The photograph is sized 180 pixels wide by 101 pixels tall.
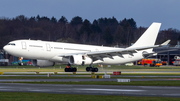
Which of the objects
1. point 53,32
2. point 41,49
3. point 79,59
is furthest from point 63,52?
point 53,32

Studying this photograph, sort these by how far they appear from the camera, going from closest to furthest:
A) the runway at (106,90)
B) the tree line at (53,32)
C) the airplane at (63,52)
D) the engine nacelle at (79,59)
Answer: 1. the runway at (106,90)
2. the airplane at (63,52)
3. the engine nacelle at (79,59)
4. the tree line at (53,32)

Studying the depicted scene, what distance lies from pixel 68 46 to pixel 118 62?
10178mm

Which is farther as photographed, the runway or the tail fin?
the tail fin

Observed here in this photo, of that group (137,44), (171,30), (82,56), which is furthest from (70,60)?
(171,30)

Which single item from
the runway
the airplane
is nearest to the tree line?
the airplane

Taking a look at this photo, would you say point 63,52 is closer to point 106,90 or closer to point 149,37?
point 149,37

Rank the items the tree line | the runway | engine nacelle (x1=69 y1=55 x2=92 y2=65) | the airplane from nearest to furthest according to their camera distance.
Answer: the runway < the airplane < engine nacelle (x1=69 y1=55 x2=92 y2=65) < the tree line

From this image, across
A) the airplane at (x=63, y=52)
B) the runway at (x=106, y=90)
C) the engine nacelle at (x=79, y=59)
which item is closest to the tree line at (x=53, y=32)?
the airplane at (x=63, y=52)

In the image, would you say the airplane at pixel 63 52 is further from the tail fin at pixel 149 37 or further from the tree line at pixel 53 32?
the tree line at pixel 53 32

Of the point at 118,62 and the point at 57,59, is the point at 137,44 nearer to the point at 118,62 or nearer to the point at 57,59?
the point at 118,62

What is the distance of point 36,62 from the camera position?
51375 millimetres

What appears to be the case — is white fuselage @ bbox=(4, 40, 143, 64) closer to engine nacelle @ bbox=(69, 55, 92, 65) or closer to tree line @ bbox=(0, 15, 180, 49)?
engine nacelle @ bbox=(69, 55, 92, 65)

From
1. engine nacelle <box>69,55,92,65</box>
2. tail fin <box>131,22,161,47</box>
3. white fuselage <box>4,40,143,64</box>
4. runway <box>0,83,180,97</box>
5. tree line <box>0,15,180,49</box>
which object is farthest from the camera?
tree line <box>0,15,180,49</box>

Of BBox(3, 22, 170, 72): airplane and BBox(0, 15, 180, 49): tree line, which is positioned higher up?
BBox(0, 15, 180, 49): tree line
